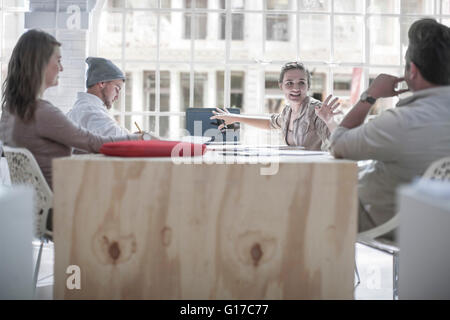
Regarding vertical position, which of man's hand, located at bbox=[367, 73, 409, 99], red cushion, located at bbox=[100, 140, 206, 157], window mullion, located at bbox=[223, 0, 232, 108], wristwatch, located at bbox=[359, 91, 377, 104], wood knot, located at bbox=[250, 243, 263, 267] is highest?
window mullion, located at bbox=[223, 0, 232, 108]

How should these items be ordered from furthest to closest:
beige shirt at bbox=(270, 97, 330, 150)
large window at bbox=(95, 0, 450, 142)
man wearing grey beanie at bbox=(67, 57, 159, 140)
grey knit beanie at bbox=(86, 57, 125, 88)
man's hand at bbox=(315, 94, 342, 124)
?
large window at bbox=(95, 0, 450, 142), beige shirt at bbox=(270, 97, 330, 150), grey knit beanie at bbox=(86, 57, 125, 88), man wearing grey beanie at bbox=(67, 57, 159, 140), man's hand at bbox=(315, 94, 342, 124)

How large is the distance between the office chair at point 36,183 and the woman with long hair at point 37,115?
0.28 ft

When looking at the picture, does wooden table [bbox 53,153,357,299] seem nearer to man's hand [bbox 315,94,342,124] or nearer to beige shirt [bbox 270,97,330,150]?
man's hand [bbox 315,94,342,124]

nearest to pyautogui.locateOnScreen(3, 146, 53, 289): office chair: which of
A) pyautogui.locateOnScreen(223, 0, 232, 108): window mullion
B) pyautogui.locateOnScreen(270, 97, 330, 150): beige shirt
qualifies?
pyautogui.locateOnScreen(270, 97, 330, 150): beige shirt

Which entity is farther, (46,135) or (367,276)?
(367,276)

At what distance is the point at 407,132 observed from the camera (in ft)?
6.67

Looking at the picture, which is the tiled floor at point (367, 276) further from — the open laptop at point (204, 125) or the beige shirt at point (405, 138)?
the open laptop at point (204, 125)

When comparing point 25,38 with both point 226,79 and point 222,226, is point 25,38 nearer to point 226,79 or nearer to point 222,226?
point 222,226

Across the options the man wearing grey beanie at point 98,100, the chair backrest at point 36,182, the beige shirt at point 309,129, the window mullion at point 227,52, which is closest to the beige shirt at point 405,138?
the chair backrest at point 36,182

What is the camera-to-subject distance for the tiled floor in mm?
3102

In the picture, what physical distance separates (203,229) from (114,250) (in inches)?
12.9

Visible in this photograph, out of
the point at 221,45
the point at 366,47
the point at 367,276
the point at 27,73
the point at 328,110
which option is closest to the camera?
the point at 27,73

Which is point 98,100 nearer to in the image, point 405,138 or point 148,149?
point 148,149

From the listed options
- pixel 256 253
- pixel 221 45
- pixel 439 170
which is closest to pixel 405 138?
pixel 439 170
